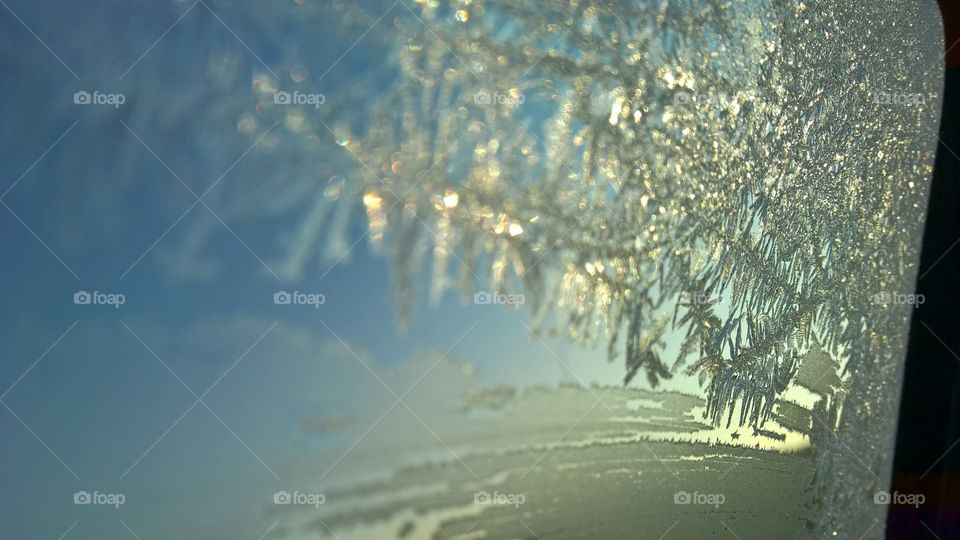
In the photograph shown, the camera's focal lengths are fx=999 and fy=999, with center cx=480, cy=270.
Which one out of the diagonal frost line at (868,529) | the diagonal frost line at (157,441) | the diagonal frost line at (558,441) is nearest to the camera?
the diagonal frost line at (157,441)

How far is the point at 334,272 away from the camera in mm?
693

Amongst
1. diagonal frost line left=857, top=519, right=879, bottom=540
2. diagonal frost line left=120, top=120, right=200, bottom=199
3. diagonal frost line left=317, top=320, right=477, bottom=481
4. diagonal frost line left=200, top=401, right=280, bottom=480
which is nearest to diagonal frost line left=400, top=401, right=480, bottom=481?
diagonal frost line left=317, top=320, right=477, bottom=481

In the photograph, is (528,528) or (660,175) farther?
(660,175)

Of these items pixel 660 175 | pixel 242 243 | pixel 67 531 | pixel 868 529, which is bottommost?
pixel 868 529

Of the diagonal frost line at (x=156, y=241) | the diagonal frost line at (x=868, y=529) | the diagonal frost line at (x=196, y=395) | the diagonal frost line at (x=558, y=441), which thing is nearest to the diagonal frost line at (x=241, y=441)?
the diagonal frost line at (x=196, y=395)

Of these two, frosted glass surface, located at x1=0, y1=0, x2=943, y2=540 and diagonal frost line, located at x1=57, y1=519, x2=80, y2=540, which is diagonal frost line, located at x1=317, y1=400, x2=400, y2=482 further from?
diagonal frost line, located at x1=57, y1=519, x2=80, y2=540

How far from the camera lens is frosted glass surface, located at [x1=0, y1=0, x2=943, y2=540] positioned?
669 millimetres

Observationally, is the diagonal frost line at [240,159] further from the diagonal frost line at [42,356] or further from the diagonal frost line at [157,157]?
the diagonal frost line at [42,356]

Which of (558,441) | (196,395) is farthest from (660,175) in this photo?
(196,395)

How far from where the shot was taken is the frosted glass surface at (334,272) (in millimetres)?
669

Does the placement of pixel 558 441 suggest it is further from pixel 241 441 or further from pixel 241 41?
pixel 241 41

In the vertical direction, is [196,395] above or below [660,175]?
below

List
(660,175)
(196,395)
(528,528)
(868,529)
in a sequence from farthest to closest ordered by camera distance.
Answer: (868,529) → (660,175) → (528,528) → (196,395)

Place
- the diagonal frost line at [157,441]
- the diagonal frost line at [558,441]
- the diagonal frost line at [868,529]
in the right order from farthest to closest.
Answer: the diagonal frost line at [868,529], the diagonal frost line at [558,441], the diagonal frost line at [157,441]
